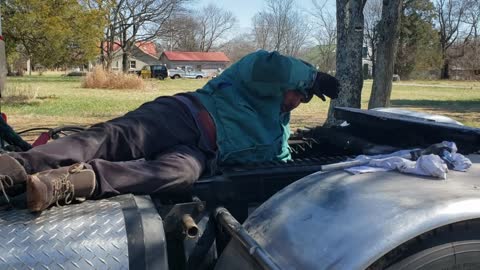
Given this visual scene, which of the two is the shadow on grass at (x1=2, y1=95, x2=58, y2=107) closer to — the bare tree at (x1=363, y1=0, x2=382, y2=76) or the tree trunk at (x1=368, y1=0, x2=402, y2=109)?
the tree trunk at (x1=368, y1=0, x2=402, y2=109)

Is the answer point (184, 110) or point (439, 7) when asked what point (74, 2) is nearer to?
point (184, 110)

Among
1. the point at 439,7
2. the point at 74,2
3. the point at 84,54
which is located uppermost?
the point at 439,7

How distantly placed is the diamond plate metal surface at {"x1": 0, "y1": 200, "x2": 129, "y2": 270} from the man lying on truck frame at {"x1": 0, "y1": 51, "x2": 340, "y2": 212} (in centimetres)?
15

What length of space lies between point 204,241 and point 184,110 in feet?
2.70

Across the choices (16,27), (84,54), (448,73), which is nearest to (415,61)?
(448,73)

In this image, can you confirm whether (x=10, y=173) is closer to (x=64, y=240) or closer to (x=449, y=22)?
(x=64, y=240)

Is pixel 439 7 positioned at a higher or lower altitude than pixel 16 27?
higher

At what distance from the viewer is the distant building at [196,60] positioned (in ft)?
266

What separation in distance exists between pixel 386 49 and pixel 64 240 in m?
8.51

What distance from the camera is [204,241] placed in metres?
2.03

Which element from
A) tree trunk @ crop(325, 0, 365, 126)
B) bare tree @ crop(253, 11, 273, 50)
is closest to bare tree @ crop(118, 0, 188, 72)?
bare tree @ crop(253, 11, 273, 50)

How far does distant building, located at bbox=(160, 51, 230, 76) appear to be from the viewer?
81188 millimetres

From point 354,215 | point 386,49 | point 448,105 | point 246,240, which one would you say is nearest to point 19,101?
point 386,49

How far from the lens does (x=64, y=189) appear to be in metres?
1.89
